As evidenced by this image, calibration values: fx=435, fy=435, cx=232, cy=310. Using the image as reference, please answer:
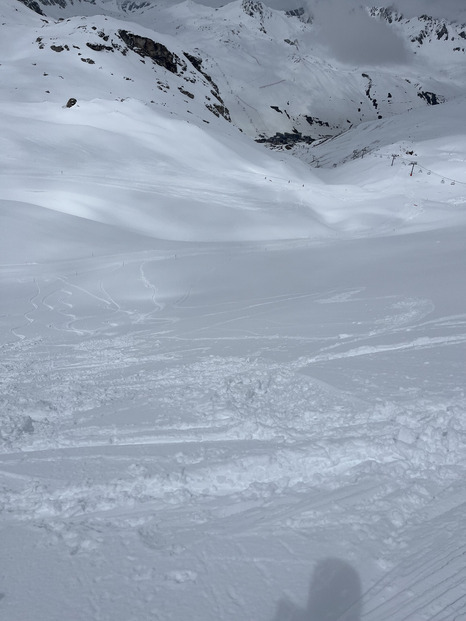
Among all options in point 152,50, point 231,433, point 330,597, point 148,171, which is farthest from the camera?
point 152,50

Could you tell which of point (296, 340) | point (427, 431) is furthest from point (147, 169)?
point (427, 431)

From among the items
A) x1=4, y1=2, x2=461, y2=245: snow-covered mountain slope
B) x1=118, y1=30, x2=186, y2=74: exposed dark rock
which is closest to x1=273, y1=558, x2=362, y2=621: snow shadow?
x1=4, y1=2, x2=461, y2=245: snow-covered mountain slope

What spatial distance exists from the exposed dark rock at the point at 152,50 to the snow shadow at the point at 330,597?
60601mm

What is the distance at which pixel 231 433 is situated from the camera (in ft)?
12.0

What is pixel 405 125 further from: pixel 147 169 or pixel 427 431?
pixel 427 431

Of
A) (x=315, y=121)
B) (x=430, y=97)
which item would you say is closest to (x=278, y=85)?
(x=315, y=121)

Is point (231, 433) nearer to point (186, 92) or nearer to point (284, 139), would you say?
point (186, 92)

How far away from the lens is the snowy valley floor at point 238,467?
88.6 inches

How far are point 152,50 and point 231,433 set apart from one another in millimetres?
64198

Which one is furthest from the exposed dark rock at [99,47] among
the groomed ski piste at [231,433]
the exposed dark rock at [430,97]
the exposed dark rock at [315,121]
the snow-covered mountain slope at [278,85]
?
the exposed dark rock at [430,97]

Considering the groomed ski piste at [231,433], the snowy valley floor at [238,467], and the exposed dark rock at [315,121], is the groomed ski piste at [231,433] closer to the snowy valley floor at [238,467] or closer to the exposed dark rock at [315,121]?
the snowy valley floor at [238,467]

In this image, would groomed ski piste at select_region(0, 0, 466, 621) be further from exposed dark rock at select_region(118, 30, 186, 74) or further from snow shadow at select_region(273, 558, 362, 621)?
exposed dark rock at select_region(118, 30, 186, 74)

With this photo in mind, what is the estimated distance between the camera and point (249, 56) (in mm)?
166375

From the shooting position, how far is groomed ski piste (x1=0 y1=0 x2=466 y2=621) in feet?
7.48
